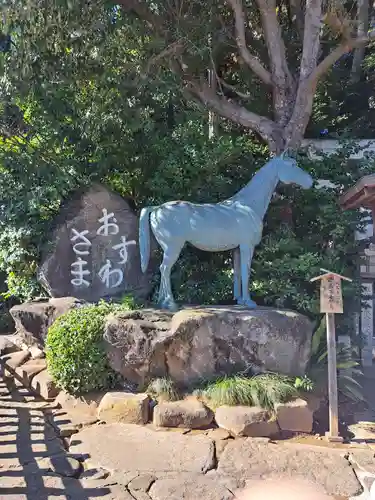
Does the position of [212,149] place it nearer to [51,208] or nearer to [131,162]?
[131,162]

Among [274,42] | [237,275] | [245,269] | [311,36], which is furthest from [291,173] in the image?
[274,42]

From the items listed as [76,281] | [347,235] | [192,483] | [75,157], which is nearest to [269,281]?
[347,235]

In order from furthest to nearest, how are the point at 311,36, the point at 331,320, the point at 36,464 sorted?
the point at 311,36, the point at 331,320, the point at 36,464

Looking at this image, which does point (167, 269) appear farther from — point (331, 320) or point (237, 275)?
point (331, 320)

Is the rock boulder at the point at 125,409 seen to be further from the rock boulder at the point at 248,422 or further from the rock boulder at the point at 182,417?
the rock boulder at the point at 248,422

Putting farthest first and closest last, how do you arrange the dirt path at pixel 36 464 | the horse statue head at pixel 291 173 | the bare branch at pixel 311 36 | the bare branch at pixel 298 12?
1. the bare branch at pixel 298 12
2. the bare branch at pixel 311 36
3. the horse statue head at pixel 291 173
4. the dirt path at pixel 36 464

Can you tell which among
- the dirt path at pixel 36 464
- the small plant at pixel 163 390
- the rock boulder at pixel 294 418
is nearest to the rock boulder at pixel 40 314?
the dirt path at pixel 36 464

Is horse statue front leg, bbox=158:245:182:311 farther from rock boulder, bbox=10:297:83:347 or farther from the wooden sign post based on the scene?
the wooden sign post

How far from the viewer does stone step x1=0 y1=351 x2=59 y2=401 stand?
6.18 m

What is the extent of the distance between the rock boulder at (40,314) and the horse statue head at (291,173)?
3.61m

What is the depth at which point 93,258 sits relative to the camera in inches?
280

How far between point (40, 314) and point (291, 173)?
14.6 feet

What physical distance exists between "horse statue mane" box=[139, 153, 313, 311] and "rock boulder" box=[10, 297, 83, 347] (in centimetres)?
135

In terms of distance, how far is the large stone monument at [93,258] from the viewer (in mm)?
7098
